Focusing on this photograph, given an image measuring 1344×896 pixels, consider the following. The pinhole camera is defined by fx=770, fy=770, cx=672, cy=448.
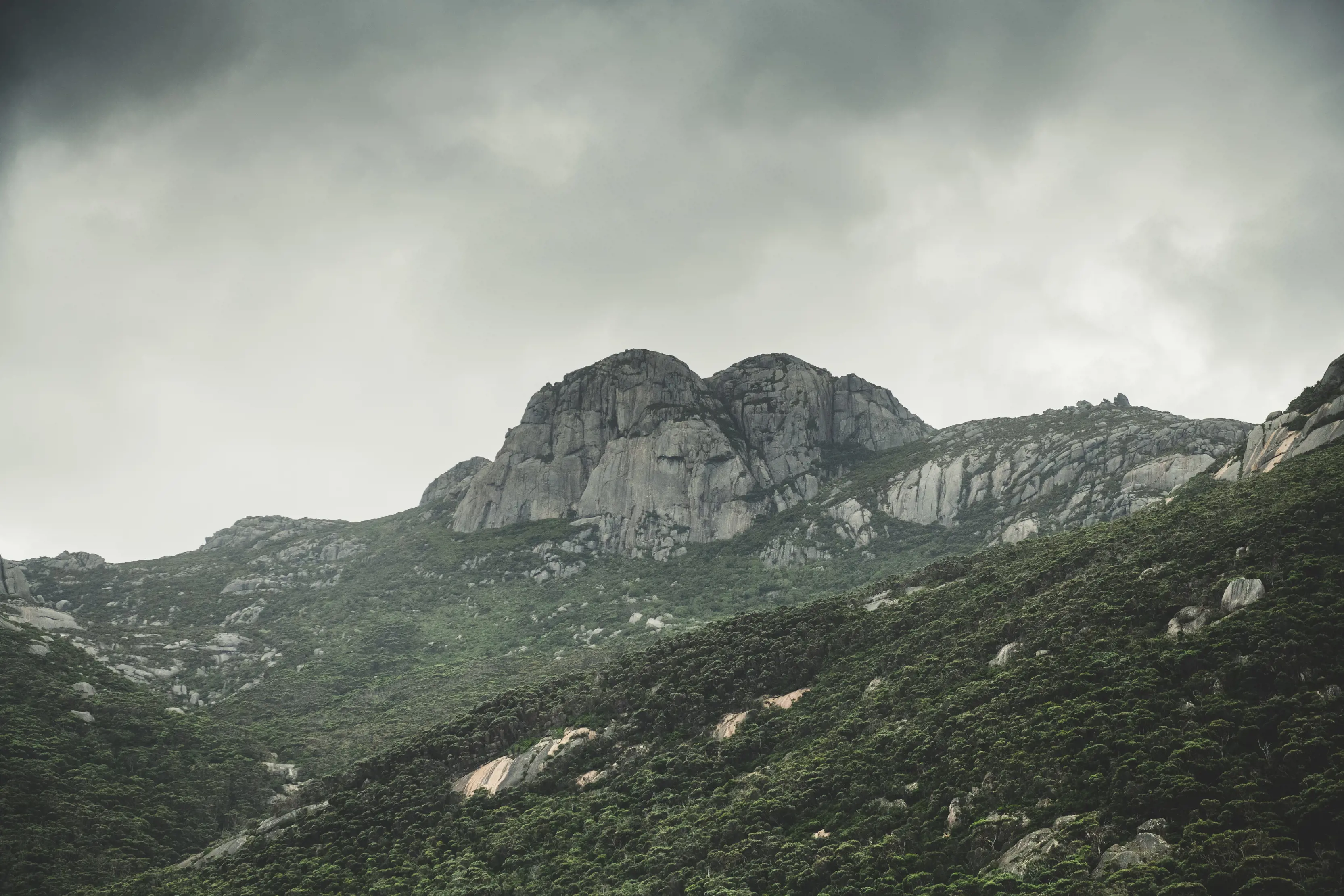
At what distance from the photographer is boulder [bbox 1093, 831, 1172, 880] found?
3666 centimetres

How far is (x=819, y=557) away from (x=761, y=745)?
117409mm

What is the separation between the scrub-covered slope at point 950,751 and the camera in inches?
1534

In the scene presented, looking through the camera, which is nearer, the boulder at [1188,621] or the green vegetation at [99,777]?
the boulder at [1188,621]

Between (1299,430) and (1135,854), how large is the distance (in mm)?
78236

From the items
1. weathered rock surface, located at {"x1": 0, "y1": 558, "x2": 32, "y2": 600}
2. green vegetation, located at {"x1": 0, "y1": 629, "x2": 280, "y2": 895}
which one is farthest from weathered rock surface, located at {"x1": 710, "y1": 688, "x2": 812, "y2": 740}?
weathered rock surface, located at {"x1": 0, "y1": 558, "x2": 32, "y2": 600}

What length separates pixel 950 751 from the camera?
2126 inches

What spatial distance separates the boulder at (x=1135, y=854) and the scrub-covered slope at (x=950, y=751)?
15 cm

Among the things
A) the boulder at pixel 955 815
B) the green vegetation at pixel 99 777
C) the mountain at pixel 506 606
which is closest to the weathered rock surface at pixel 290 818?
the green vegetation at pixel 99 777

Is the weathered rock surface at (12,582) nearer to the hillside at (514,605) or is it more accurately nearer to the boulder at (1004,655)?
the hillside at (514,605)

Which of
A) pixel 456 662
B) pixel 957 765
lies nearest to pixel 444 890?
pixel 957 765

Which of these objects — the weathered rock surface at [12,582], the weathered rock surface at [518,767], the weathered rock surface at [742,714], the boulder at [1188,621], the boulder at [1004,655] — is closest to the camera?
the boulder at [1188,621]

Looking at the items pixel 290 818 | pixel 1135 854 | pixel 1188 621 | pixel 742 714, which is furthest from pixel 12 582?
pixel 1188 621

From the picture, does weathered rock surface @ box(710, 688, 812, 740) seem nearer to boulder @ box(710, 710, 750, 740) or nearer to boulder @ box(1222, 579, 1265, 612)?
boulder @ box(710, 710, 750, 740)

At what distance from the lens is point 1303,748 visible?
125 ft
